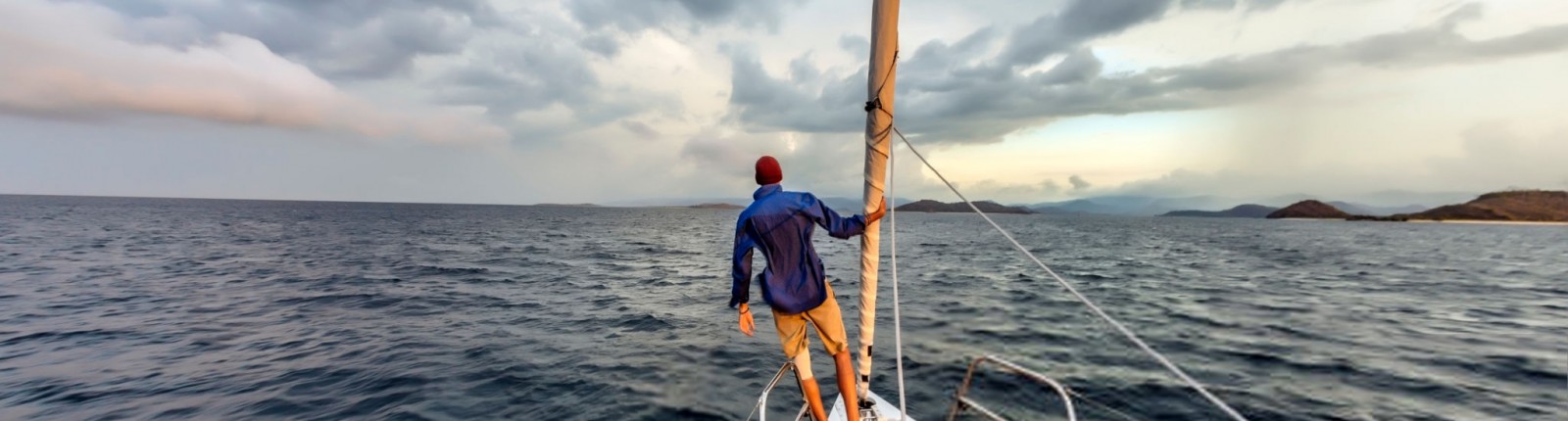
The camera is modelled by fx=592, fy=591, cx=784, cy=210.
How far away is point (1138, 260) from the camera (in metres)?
33.2

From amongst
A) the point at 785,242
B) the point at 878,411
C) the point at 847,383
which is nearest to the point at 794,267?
the point at 785,242

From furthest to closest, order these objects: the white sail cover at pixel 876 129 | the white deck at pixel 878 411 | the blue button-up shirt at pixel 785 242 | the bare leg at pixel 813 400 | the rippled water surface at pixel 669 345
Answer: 1. the rippled water surface at pixel 669 345
2. the white deck at pixel 878 411
3. the bare leg at pixel 813 400
4. the blue button-up shirt at pixel 785 242
5. the white sail cover at pixel 876 129

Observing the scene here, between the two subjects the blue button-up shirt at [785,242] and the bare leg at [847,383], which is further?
the bare leg at [847,383]

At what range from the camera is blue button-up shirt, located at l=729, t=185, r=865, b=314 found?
4.45m

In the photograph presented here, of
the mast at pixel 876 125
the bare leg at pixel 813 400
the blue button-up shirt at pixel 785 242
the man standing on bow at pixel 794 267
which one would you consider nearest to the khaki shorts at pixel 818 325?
the man standing on bow at pixel 794 267

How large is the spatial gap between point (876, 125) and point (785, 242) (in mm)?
1164

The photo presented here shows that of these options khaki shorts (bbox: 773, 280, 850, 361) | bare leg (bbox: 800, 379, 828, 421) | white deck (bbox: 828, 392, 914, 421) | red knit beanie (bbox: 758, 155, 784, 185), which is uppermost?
red knit beanie (bbox: 758, 155, 784, 185)

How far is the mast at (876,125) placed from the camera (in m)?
4.34

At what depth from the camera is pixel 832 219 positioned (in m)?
4.46

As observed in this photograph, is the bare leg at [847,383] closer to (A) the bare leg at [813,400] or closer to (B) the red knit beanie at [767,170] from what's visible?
(A) the bare leg at [813,400]

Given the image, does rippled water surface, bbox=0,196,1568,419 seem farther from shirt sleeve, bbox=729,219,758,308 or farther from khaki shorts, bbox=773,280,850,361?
shirt sleeve, bbox=729,219,758,308

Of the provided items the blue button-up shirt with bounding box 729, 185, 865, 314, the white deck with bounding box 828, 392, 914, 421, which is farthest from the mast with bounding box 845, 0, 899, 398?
the white deck with bounding box 828, 392, 914, 421

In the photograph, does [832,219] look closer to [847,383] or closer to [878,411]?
[847,383]

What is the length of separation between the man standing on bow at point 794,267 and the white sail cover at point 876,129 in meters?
0.22
